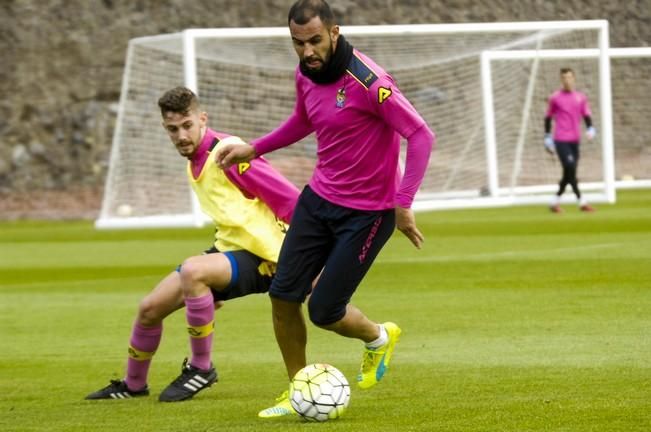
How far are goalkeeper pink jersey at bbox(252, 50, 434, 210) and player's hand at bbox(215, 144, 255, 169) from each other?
1.38 feet

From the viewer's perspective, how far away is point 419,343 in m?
9.89

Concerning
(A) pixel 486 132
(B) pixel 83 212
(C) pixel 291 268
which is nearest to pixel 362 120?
(C) pixel 291 268

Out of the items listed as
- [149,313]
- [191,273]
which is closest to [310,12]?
[191,273]

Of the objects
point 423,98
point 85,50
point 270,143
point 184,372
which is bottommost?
point 85,50

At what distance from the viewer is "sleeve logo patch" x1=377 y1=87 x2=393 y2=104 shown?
7.07 m

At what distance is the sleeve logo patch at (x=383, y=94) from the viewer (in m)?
7.07

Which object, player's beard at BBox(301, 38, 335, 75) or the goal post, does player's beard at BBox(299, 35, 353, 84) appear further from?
the goal post

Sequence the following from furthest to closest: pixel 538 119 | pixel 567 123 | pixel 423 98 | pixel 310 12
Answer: pixel 538 119, pixel 423 98, pixel 567 123, pixel 310 12

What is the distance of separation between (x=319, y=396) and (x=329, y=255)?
0.76 meters

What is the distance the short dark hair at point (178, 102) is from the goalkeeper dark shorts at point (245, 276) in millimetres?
824

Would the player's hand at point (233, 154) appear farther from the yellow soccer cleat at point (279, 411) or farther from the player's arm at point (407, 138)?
the yellow soccer cleat at point (279, 411)

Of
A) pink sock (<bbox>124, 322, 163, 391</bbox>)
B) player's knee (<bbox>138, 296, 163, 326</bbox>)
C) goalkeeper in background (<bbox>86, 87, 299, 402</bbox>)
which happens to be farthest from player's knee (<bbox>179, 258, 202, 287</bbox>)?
pink sock (<bbox>124, 322, 163, 391</bbox>)

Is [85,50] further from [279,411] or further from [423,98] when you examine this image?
[279,411]

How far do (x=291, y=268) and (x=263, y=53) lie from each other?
1945 cm
